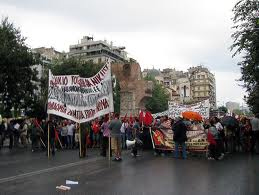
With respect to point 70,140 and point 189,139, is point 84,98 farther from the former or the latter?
point 70,140

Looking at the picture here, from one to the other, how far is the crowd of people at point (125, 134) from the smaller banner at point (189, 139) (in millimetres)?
301

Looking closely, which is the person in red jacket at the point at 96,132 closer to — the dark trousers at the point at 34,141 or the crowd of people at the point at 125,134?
the crowd of people at the point at 125,134

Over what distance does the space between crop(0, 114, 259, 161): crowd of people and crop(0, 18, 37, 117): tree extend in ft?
12.9

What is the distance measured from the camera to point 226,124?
21469 mm

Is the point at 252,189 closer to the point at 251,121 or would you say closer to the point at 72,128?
the point at 251,121

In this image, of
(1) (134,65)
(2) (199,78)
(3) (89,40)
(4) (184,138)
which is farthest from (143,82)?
(2) (199,78)

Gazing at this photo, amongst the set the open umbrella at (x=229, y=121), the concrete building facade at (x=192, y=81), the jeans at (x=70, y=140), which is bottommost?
the jeans at (x=70, y=140)

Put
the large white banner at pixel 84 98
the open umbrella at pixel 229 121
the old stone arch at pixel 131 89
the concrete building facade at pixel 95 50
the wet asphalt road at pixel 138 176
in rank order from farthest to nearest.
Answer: the concrete building facade at pixel 95 50 < the old stone arch at pixel 131 89 < the open umbrella at pixel 229 121 < the large white banner at pixel 84 98 < the wet asphalt road at pixel 138 176

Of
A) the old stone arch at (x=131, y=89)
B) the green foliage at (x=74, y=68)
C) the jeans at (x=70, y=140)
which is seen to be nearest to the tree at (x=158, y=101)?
the green foliage at (x=74, y=68)

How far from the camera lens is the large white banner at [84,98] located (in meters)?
18.4

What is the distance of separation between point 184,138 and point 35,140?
1000 centimetres

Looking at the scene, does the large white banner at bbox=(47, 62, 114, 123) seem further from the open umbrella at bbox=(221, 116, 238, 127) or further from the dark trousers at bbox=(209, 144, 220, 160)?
the open umbrella at bbox=(221, 116, 238, 127)

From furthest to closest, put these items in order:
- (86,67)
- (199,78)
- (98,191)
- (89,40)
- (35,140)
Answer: (199,78), (89,40), (86,67), (35,140), (98,191)

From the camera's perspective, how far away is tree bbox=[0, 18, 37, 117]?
3119 cm
